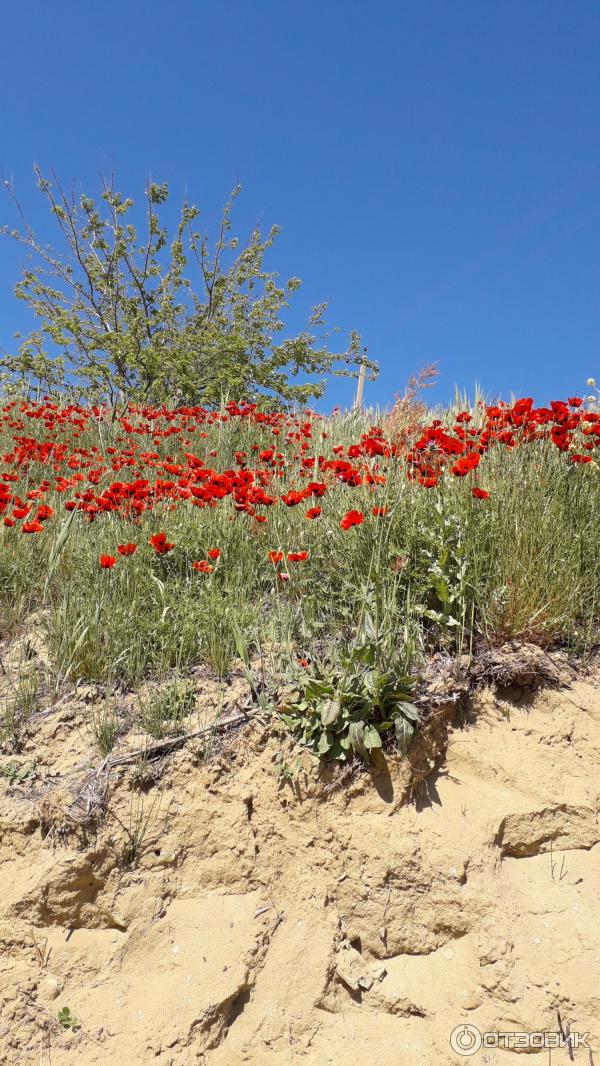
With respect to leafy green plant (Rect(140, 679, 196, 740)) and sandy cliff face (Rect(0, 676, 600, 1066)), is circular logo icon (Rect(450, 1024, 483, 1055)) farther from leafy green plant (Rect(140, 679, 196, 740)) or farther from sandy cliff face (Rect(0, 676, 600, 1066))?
leafy green plant (Rect(140, 679, 196, 740))

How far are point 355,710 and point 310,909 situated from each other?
75 centimetres

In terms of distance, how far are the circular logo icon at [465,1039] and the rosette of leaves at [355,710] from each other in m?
0.88

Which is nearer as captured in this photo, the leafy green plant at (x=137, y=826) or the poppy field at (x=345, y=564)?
the leafy green plant at (x=137, y=826)

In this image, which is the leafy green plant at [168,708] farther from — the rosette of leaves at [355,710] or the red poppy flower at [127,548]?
the red poppy flower at [127,548]

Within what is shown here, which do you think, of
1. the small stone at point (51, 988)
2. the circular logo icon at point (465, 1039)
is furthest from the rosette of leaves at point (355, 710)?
the small stone at point (51, 988)

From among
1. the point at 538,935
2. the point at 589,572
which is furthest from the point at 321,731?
the point at 589,572

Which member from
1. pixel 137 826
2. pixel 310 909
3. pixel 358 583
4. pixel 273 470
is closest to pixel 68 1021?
pixel 137 826

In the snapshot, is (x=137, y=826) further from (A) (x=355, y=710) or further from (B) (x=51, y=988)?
(A) (x=355, y=710)

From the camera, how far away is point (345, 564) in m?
3.06

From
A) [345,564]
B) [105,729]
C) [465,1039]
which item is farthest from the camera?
[345,564]

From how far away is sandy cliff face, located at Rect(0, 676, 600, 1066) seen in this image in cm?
201

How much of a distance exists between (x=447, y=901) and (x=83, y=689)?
181cm

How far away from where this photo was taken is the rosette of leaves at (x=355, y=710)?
2.31 metres

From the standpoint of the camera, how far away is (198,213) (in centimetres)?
1398
